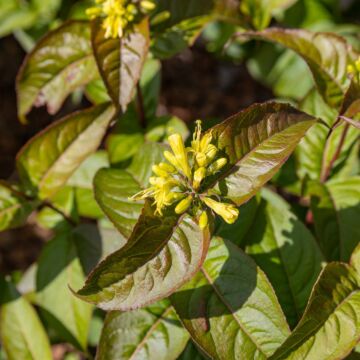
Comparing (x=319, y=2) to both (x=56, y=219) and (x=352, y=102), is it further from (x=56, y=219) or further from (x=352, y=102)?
(x=56, y=219)

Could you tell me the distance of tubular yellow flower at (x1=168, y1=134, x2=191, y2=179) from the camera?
4.63 ft

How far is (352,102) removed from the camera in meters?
1.57

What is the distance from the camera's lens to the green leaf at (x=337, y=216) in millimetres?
1862

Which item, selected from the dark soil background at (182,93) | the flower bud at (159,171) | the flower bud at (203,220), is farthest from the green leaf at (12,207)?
the dark soil background at (182,93)

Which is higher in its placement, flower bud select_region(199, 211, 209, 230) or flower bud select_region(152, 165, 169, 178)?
flower bud select_region(152, 165, 169, 178)

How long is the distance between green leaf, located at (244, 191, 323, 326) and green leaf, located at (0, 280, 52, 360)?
3.00 ft

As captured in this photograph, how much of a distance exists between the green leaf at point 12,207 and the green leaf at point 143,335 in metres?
0.51

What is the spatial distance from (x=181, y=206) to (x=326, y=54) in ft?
2.70

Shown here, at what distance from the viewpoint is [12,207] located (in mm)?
1956

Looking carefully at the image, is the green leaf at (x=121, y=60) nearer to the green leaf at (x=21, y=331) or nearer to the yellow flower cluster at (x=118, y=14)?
the yellow flower cluster at (x=118, y=14)

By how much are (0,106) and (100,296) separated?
2.85m

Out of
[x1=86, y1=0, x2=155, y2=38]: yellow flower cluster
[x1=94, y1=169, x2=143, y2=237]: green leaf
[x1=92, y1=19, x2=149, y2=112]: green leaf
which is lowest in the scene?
[x1=94, y1=169, x2=143, y2=237]: green leaf

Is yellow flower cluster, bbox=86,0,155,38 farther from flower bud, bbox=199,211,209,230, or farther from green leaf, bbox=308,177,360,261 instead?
green leaf, bbox=308,177,360,261

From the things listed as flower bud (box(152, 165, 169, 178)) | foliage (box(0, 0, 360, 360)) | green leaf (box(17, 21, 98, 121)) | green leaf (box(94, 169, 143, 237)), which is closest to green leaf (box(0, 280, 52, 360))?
foliage (box(0, 0, 360, 360))
